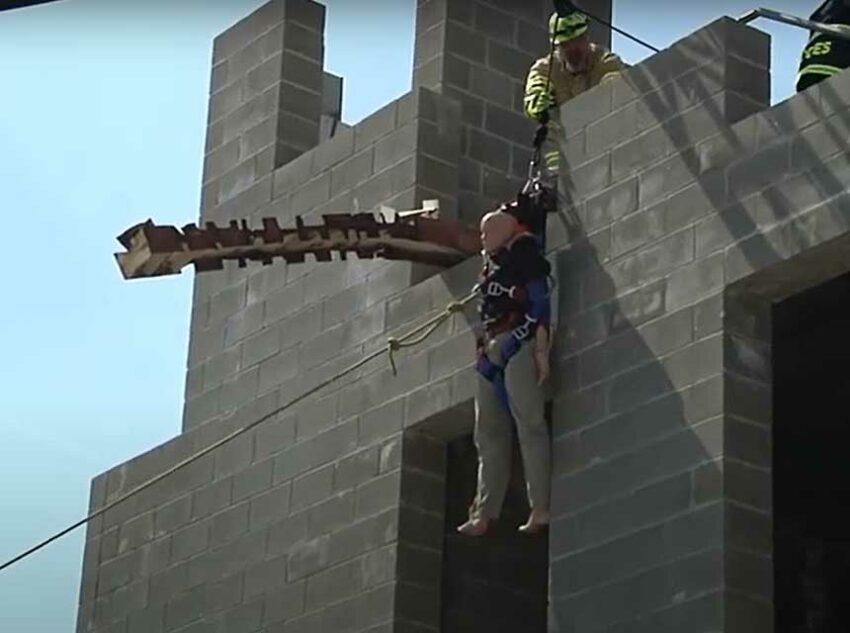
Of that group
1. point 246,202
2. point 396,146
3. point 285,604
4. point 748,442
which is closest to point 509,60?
point 396,146

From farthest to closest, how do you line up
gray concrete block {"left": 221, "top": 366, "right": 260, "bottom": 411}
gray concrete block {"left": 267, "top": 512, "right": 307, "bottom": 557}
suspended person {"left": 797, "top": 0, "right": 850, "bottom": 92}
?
1. gray concrete block {"left": 221, "top": 366, "right": 260, "bottom": 411}
2. gray concrete block {"left": 267, "top": 512, "right": 307, "bottom": 557}
3. suspended person {"left": 797, "top": 0, "right": 850, "bottom": 92}

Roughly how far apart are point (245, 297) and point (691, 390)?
5729 millimetres

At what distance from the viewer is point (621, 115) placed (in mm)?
12922

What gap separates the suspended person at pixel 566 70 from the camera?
14094mm

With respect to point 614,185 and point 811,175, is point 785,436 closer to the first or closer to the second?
point 614,185

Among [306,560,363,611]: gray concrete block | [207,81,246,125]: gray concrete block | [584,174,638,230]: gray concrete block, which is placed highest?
[207,81,246,125]: gray concrete block

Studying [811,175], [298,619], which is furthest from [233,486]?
[811,175]

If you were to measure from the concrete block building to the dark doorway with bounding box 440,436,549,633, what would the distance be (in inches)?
1.1

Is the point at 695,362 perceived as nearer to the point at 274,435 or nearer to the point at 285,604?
the point at 285,604

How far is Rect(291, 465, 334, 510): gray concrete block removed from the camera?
14653 millimetres

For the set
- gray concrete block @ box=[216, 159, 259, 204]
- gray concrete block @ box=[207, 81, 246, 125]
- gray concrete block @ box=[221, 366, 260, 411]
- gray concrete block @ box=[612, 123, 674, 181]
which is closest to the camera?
gray concrete block @ box=[612, 123, 674, 181]

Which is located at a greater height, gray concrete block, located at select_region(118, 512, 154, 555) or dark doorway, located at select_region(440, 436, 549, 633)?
gray concrete block, located at select_region(118, 512, 154, 555)

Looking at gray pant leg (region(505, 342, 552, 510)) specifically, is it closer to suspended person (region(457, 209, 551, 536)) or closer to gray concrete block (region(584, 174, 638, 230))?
suspended person (region(457, 209, 551, 536))

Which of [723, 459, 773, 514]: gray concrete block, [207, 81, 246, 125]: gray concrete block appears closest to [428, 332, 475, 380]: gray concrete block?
[723, 459, 773, 514]: gray concrete block
